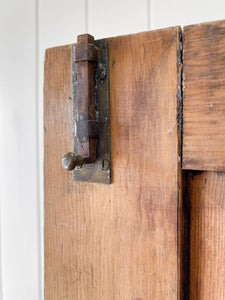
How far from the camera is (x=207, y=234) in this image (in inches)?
12.5

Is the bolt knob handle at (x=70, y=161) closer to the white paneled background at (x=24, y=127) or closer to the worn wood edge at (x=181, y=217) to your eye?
the worn wood edge at (x=181, y=217)

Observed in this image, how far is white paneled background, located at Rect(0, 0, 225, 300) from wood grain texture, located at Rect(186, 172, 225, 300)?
48 centimetres

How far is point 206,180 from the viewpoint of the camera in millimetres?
314

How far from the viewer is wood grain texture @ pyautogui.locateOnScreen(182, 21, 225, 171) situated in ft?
0.91

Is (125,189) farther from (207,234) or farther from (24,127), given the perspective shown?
(24,127)

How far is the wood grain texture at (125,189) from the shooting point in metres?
0.31

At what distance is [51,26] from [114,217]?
0.56m

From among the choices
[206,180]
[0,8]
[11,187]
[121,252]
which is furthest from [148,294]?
[0,8]

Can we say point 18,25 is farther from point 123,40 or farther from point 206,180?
point 206,180

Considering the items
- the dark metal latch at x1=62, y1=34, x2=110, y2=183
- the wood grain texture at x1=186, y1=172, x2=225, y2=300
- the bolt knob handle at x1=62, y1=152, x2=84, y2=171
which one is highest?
the dark metal latch at x1=62, y1=34, x2=110, y2=183

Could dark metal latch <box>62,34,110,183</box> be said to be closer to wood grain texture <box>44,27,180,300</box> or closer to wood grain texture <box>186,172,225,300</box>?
wood grain texture <box>44,27,180,300</box>

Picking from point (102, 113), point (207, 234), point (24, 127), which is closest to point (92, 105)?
point (102, 113)

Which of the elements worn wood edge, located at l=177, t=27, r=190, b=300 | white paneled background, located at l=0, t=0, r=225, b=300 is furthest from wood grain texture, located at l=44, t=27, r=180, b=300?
white paneled background, located at l=0, t=0, r=225, b=300

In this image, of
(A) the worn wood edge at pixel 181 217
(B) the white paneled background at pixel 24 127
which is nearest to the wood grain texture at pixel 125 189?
(A) the worn wood edge at pixel 181 217
